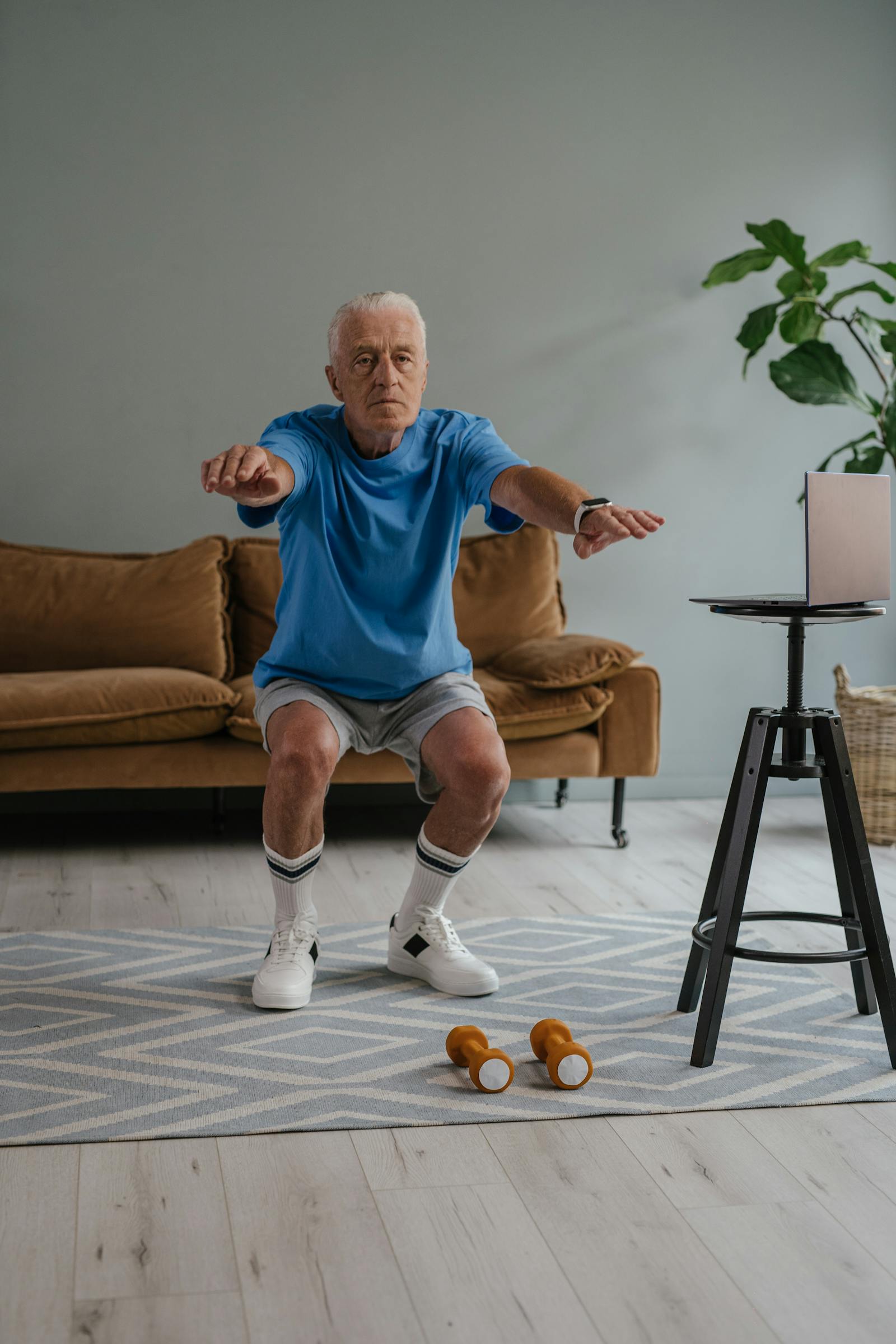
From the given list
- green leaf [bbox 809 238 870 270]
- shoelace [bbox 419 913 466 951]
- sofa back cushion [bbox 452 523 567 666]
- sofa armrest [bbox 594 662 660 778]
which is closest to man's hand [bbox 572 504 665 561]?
shoelace [bbox 419 913 466 951]

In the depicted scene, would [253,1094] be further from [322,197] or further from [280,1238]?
[322,197]

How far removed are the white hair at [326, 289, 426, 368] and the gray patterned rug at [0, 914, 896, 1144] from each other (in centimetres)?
116

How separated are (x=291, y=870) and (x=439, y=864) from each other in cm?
27

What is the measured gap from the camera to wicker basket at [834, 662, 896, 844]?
11.3ft

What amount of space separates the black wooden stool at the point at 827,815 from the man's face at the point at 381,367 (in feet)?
2.23

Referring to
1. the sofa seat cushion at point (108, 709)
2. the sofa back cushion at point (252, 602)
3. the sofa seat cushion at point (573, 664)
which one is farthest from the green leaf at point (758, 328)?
the sofa seat cushion at point (108, 709)

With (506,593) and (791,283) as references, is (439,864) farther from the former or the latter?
(791,283)

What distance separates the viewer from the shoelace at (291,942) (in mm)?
2230

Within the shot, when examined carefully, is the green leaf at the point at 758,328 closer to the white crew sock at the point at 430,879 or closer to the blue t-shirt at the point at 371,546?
the blue t-shirt at the point at 371,546

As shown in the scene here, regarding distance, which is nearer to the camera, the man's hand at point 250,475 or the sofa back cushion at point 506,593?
the man's hand at point 250,475

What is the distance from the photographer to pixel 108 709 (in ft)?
10.4

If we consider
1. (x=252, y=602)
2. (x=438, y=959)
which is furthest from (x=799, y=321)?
(x=438, y=959)

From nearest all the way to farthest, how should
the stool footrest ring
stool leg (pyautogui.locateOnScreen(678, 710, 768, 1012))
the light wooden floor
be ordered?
the light wooden floor → the stool footrest ring → stool leg (pyautogui.locateOnScreen(678, 710, 768, 1012))

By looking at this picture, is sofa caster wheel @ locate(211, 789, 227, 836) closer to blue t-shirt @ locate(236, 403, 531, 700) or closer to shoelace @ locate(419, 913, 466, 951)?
blue t-shirt @ locate(236, 403, 531, 700)
